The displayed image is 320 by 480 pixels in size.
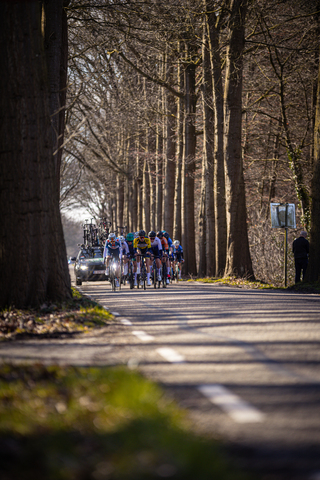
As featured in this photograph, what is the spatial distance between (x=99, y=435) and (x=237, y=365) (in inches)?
108

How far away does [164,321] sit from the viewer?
10398mm

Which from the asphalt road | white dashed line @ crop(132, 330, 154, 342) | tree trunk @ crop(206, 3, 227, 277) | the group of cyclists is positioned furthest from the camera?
tree trunk @ crop(206, 3, 227, 277)

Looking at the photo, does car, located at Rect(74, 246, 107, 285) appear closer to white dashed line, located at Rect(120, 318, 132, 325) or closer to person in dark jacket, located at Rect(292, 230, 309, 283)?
person in dark jacket, located at Rect(292, 230, 309, 283)

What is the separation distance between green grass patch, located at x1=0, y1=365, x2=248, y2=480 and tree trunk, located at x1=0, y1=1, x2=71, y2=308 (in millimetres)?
6297

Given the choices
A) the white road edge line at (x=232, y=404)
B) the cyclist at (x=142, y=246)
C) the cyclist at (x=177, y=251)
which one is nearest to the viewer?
the white road edge line at (x=232, y=404)

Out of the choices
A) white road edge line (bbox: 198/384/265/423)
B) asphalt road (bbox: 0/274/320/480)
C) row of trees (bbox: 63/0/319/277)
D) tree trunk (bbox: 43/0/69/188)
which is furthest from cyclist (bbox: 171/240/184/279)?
white road edge line (bbox: 198/384/265/423)

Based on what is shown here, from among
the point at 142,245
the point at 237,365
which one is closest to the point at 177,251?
the point at 142,245

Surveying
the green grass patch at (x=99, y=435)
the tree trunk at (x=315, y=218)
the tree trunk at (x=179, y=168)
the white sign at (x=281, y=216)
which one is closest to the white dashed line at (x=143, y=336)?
the green grass patch at (x=99, y=435)

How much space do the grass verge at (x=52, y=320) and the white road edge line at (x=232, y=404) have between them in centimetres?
423

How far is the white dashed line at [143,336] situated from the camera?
820cm

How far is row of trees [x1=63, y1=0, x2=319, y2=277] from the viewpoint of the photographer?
2066 centimetres

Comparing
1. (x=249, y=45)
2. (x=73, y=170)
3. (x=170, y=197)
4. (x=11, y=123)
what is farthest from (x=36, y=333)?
(x=73, y=170)

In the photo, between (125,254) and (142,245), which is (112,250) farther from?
(142,245)

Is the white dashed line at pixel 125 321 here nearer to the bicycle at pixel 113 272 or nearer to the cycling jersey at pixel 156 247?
the cycling jersey at pixel 156 247
